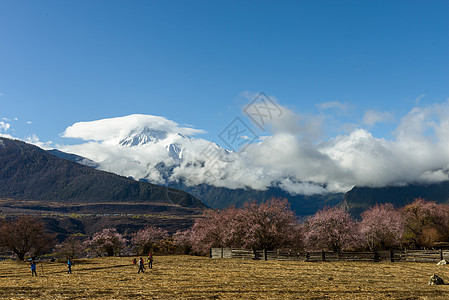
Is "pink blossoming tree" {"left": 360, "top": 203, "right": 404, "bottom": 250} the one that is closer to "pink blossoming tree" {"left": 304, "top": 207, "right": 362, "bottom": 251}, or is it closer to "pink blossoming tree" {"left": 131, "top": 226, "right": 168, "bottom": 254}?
"pink blossoming tree" {"left": 304, "top": 207, "right": 362, "bottom": 251}

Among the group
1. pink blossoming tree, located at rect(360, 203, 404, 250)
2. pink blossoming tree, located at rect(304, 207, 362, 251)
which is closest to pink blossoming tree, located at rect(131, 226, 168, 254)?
pink blossoming tree, located at rect(304, 207, 362, 251)

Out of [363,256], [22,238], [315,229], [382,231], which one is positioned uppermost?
Result: [315,229]

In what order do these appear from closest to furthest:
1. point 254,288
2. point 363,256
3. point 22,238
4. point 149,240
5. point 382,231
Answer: point 254,288 < point 363,256 < point 22,238 < point 382,231 < point 149,240

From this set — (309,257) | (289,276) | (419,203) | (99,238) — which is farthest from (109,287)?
(419,203)

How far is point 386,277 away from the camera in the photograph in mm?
29094

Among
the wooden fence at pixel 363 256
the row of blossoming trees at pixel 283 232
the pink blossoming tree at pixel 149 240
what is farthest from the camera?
the pink blossoming tree at pixel 149 240

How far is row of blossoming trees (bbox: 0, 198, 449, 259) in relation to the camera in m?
57.3

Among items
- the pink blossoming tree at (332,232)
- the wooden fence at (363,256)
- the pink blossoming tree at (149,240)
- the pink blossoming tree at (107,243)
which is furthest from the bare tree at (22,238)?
the pink blossoming tree at (332,232)

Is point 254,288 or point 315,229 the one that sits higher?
point 315,229

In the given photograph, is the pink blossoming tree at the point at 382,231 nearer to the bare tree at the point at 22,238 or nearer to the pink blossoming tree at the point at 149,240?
the pink blossoming tree at the point at 149,240

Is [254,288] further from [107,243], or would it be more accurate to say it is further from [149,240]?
[149,240]

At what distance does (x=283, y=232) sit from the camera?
5722 centimetres

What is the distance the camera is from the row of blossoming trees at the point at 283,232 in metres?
57.3

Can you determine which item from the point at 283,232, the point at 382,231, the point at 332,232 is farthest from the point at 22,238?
the point at 382,231
